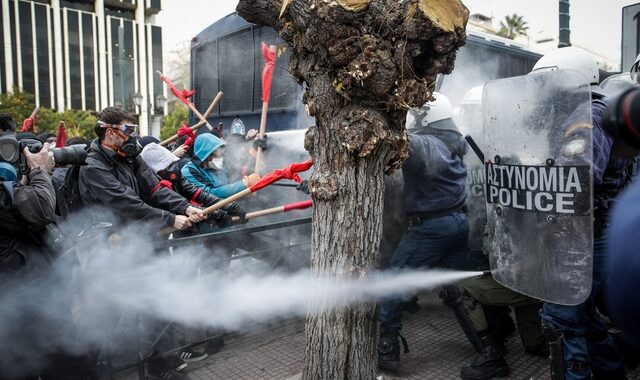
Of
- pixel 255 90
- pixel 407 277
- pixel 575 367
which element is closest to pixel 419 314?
pixel 407 277

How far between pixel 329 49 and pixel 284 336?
3106mm

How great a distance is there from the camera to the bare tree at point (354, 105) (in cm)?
256

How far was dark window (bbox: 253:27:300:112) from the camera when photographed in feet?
22.6

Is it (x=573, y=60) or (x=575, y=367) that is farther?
(x=573, y=60)

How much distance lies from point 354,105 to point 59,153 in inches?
83.6

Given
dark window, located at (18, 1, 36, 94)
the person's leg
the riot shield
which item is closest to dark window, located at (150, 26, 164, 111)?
dark window, located at (18, 1, 36, 94)

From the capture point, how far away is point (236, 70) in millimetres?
8336

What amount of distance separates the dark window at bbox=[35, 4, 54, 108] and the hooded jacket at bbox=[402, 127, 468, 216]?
37.1m

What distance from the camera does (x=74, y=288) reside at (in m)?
3.45

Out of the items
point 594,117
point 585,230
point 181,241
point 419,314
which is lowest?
point 419,314

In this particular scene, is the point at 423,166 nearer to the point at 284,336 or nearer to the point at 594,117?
the point at 594,117

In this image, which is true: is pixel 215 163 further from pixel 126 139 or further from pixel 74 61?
pixel 74 61

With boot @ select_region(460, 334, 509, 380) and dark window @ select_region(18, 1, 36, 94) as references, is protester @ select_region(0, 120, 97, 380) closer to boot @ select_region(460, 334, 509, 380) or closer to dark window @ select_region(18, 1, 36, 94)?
boot @ select_region(460, 334, 509, 380)

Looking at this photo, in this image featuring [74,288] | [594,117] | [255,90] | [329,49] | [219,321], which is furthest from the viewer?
[255,90]
